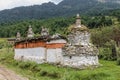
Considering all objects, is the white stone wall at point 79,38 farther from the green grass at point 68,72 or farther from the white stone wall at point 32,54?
the white stone wall at point 32,54

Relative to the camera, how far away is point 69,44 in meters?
35.7

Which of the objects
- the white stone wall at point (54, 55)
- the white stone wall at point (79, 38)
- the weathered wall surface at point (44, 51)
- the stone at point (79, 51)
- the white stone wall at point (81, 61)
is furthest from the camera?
the weathered wall surface at point (44, 51)

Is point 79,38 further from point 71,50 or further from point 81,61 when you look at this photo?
point 81,61

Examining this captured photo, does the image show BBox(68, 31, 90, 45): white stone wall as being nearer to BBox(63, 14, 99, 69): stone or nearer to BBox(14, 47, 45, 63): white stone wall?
BBox(63, 14, 99, 69): stone

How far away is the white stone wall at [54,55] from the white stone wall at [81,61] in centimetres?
173

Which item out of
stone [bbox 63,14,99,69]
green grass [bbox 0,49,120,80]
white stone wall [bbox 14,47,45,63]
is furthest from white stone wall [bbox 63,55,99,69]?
white stone wall [bbox 14,47,45,63]

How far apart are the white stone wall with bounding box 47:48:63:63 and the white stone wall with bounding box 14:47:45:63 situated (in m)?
1.59

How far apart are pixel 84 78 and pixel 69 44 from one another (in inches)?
412

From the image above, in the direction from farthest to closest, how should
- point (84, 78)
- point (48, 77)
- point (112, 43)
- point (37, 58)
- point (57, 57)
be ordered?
point (112, 43) < point (37, 58) < point (57, 57) < point (48, 77) < point (84, 78)

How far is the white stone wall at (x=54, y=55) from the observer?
36719 mm

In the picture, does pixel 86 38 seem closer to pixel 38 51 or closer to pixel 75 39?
pixel 75 39

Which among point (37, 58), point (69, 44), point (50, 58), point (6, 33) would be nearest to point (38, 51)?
point (37, 58)

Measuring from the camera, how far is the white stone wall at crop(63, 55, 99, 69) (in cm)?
3391

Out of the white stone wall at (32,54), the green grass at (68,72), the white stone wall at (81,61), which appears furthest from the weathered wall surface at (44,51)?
the white stone wall at (81,61)
